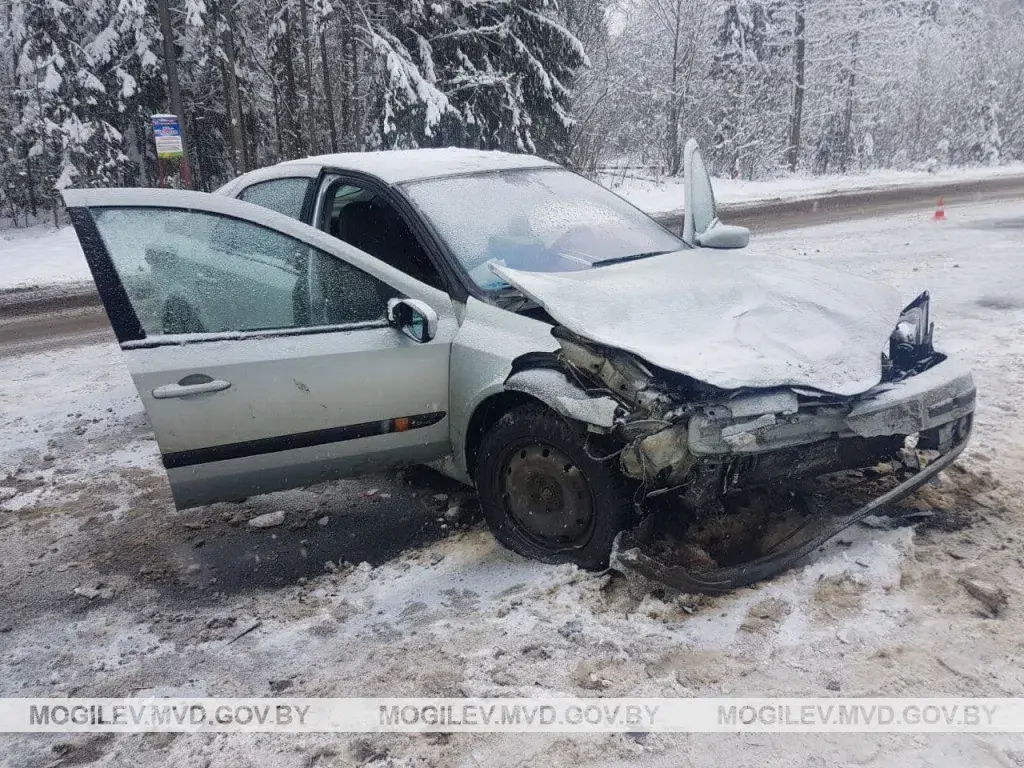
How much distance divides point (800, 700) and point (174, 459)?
8.03 feet

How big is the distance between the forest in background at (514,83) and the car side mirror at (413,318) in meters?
12.5

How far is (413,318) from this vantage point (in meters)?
3.25

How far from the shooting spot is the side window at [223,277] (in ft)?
9.95

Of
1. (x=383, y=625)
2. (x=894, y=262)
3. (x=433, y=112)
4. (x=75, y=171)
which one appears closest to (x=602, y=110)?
(x=433, y=112)

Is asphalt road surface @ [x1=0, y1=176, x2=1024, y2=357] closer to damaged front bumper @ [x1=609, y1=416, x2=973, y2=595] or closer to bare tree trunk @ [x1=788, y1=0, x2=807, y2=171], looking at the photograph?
damaged front bumper @ [x1=609, y1=416, x2=973, y2=595]

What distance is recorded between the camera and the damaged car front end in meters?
2.61

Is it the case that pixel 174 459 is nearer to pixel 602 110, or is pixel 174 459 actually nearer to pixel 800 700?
pixel 800 700

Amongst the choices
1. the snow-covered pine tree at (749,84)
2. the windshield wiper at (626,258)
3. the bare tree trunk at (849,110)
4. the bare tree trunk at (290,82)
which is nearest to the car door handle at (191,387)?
the windshield wiper at (626,258)

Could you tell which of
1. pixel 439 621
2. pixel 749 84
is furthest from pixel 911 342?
pixel 749 84

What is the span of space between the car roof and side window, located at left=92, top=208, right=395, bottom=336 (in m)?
0.73

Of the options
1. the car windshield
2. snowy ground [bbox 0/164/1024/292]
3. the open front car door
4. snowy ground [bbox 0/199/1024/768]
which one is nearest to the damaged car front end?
snowy ground [bbox 0/199/1024/768]

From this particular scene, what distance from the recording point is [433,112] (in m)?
14.8

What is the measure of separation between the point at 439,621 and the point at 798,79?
29.2m

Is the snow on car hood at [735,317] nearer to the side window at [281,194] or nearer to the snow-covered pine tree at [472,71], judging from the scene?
the side window at [281,194]
